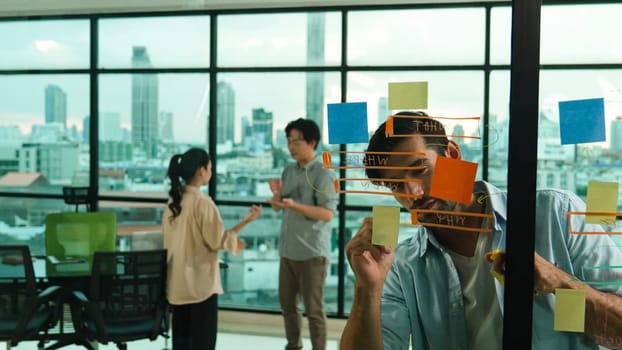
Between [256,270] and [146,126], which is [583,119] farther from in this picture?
[256,270]

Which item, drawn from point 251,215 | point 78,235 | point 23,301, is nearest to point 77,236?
point 78,235

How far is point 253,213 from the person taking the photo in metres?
3.25

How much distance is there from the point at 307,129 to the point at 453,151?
5.18 feet

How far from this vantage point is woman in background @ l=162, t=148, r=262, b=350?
8.91ft

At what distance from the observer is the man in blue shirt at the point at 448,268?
1.31 metres

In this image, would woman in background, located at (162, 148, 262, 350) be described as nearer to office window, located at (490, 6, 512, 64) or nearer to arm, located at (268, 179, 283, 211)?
arm, located at (268, 179, 283, 211)

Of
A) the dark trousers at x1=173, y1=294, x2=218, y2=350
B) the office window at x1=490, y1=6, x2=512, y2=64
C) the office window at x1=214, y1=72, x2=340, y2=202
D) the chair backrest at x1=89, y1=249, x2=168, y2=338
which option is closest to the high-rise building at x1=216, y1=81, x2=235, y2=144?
the office window at x1=214, y1=72, x2=340, y2=202

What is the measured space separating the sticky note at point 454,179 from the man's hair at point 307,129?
1.52m

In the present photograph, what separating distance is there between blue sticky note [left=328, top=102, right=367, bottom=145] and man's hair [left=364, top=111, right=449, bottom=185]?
4 centimetres

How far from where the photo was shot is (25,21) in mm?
2711

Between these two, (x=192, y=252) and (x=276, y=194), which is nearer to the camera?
(x=192, y=252)

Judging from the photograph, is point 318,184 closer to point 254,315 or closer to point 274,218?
point 274,218

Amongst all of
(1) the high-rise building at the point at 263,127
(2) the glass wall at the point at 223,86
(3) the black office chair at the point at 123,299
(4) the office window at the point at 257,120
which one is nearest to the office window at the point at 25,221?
(2) the glass wall at the point at 223,86

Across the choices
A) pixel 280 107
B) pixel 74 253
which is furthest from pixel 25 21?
pixel 280 107
